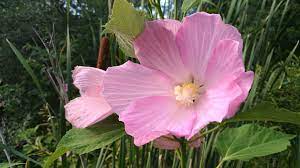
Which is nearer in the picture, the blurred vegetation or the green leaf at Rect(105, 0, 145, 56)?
the green leaf at Rect(105, 0, 145, 56)

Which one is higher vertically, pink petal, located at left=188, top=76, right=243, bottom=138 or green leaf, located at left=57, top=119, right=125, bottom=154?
pink petal, located at left=188, top=76, right=243, bottom=138

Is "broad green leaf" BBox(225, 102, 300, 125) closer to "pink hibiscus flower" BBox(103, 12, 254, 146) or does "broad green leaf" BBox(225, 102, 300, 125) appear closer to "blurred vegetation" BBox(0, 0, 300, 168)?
"pink hibiscus flower" BBox(103, 12, 254, 146)

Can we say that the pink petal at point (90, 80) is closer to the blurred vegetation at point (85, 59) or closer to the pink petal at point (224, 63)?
the pink petal at point (224, 63)

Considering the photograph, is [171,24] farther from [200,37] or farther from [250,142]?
[250,142]

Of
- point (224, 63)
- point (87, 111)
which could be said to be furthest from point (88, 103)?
point (224, 63)

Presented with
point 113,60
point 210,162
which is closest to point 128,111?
point 113,60

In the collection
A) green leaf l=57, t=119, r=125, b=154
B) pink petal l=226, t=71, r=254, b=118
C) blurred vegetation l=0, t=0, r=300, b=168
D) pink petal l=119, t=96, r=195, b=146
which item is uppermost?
pink petal l=226, t=71, r=254, b=118

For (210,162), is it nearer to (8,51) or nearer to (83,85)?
(83,85)

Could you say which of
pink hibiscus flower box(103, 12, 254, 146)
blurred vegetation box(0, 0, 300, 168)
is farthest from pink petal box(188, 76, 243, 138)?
blurred vegetation box(0, 0, 300, 168)
